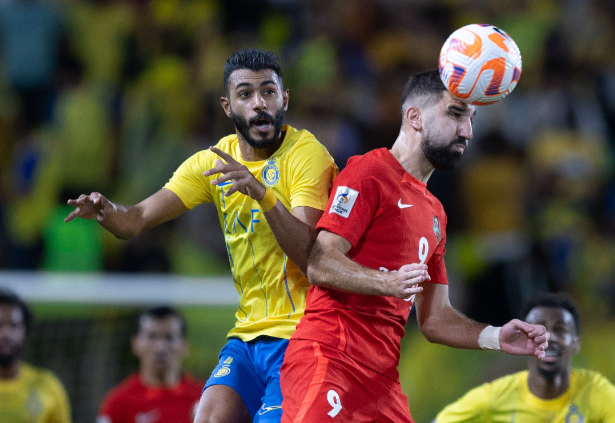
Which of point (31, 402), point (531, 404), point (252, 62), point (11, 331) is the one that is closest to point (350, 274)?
point (252, 62)

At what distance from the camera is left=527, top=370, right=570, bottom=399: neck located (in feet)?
18.9

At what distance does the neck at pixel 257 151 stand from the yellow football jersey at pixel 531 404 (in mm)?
2250

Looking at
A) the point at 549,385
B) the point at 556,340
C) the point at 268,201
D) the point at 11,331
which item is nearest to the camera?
the point at 268,201

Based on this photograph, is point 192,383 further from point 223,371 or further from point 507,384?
point 223,371

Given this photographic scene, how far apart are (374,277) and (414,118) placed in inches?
38.5

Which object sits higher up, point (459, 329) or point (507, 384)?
point (459, 329)

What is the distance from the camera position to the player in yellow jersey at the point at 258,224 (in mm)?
4496

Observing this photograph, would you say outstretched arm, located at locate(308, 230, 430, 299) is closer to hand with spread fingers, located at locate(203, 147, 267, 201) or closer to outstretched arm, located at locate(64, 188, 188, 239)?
hand with spread fingers, located at locate(203, 147, 267, 201)

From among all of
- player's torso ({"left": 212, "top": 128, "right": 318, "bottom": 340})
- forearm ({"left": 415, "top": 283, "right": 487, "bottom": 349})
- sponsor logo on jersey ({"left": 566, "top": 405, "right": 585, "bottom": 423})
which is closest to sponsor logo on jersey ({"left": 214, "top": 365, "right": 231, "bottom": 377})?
player's torso ({"left": 212, "top": 128, "right": 318, "bottom": 340})

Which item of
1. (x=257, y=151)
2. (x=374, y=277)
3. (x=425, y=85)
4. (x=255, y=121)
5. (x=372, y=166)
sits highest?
(x=425, y=85)

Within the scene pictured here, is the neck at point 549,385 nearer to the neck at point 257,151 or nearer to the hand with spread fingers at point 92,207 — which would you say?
the neck at point 257,151

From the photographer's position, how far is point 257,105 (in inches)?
179

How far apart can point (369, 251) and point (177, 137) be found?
6104mm

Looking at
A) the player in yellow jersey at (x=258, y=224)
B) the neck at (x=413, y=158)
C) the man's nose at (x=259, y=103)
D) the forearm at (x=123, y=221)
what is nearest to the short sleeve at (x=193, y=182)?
the player in yellow jersey at (x=258, y=224)
